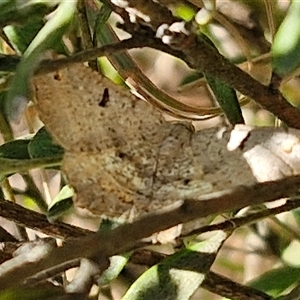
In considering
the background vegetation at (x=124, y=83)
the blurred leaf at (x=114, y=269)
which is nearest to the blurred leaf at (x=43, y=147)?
the background vegetation at (x=124, y=83)

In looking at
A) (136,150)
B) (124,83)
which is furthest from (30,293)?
(124,83)

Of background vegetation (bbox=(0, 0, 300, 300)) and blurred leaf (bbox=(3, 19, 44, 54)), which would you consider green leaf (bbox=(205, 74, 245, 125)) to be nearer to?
background vegetation (bbox=(0, 0, 300, 300))

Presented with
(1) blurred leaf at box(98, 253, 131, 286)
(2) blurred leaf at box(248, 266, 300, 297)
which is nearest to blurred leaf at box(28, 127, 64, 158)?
(1) blurred leaf at box(98, 253, 131, 286)

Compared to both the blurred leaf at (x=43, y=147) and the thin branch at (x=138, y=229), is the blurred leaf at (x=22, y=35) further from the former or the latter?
the thin branch at (x=138, y=229)

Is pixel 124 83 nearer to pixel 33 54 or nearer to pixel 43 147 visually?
pixel 43 147

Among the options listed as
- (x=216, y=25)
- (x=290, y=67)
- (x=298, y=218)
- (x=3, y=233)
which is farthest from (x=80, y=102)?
(x=216, y=25)

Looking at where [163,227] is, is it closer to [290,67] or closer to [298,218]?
[290,67]
